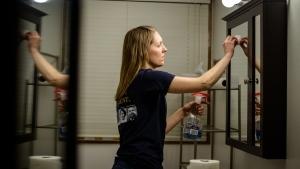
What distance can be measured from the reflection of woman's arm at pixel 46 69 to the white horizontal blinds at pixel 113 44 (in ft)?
7.26

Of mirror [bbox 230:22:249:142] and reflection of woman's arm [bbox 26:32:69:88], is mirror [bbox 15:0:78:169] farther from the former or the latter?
mirror [bbox 230:22:249:142]

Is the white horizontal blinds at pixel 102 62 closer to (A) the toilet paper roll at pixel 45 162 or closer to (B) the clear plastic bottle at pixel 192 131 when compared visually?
(B) the clear plastic bottle at pixel 192 131

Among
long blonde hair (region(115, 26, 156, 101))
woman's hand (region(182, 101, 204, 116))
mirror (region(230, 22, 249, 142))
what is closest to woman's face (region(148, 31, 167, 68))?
long blonde hair (region(115, 26, 156, 101))

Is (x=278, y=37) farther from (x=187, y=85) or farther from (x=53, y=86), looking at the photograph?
(x=53, y=86)

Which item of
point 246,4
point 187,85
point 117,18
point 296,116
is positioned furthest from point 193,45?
point 187,85

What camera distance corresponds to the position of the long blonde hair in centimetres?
129

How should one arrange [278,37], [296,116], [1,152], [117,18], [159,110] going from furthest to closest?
[117,18], [278,37], [296,116], [159,110], [1,152]

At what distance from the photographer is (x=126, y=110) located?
1.27 m

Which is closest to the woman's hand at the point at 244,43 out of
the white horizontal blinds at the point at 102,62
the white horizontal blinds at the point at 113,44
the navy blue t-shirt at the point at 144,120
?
the navy blue t-shirt at the point at 144,120

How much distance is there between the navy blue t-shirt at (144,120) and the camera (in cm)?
123

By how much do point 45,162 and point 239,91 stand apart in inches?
65.3

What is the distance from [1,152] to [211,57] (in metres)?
2.42

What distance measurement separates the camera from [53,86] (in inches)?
17.5

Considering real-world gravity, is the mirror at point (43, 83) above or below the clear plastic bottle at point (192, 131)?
above
